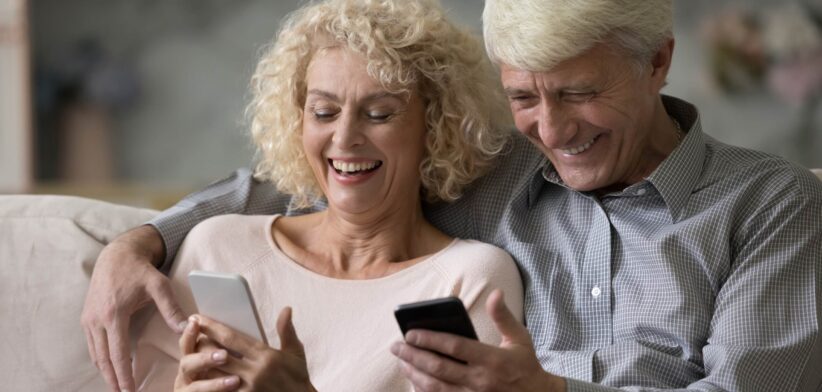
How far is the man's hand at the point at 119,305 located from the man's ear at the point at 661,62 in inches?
37.5

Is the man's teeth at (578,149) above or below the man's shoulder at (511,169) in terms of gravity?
above

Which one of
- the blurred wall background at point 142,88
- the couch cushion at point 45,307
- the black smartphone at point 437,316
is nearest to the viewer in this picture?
the black smartphone at point 437,316

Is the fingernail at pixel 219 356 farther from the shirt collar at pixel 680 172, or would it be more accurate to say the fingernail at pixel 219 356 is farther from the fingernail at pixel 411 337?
the shirt collar at pixel 680 172

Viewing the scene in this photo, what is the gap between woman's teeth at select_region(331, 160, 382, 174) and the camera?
2.05m

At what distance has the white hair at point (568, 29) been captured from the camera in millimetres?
1828

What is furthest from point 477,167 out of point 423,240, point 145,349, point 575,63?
point 145,349

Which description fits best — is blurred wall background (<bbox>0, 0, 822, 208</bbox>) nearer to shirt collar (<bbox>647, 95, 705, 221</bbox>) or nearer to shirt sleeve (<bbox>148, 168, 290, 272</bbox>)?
shirt sleeve (<bbox>148, 168, 290, 272</bbox>)

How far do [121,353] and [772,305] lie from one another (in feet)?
3.72

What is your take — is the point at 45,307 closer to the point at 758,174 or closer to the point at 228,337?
the point at 228,337

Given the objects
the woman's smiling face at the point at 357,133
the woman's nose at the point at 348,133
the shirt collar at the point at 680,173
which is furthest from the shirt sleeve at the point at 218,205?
the shirt collar at the point at 680,173

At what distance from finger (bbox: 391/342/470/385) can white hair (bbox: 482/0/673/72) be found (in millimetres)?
588

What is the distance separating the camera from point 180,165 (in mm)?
5098

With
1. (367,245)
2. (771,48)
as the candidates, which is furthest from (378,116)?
(771,48)

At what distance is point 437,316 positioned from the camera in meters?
1.47
